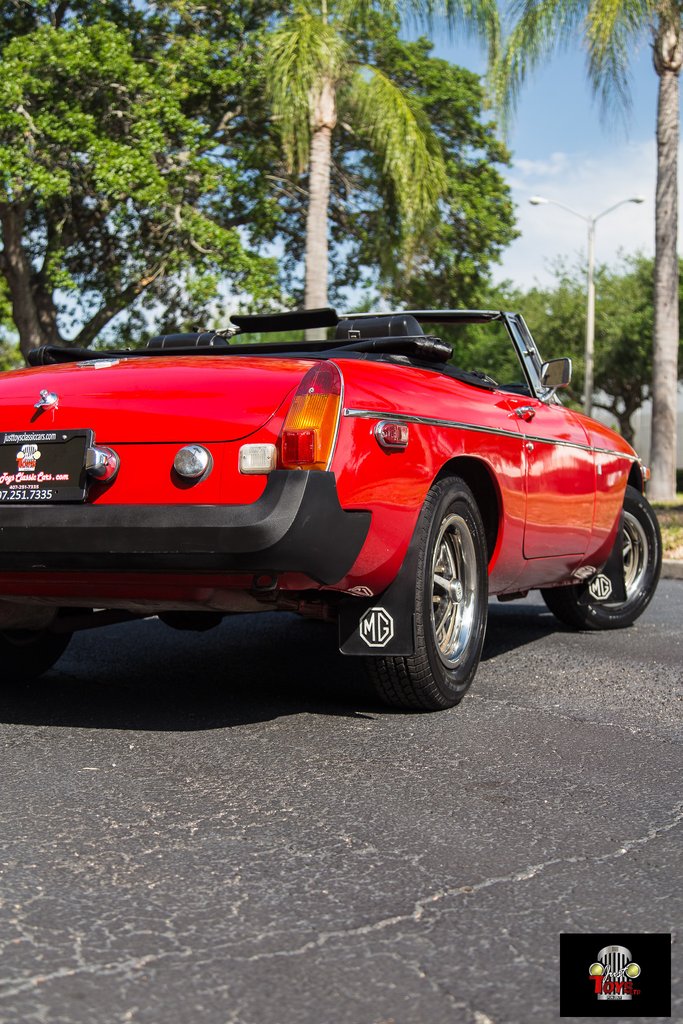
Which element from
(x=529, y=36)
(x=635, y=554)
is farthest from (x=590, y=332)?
(x=635, y=554)

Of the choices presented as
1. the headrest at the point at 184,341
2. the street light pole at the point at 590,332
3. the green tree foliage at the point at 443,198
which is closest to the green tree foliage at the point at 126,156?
the green tree foliage at the point at 443,198

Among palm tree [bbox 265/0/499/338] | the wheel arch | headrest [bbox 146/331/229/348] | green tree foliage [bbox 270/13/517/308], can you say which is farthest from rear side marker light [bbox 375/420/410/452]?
green tree foliage [bbox 270/13/517/308]

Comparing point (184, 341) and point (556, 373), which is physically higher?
point (184, 341)

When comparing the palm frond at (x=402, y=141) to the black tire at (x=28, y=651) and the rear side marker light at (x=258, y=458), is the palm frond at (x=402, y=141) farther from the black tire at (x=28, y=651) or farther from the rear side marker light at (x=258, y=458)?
the rear side marker light at (x=258, y=458)

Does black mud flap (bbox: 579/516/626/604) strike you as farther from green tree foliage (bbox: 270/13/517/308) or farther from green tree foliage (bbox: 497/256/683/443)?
green tree foliage (bbox: 497/256/683/443)

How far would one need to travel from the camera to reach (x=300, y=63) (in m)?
16.7

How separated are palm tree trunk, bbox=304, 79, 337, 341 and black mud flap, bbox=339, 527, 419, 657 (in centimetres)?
1321

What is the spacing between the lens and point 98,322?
25.1 metres

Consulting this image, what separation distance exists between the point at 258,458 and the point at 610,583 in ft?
11.5

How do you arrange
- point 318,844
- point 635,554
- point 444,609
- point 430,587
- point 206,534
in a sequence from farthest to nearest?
1. point 635,554
2. point 444,609
3. point 430,587
4. point 206,534
5. point 318,844

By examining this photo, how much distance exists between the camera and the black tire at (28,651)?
517 cm

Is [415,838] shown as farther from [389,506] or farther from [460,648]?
Answer: [460,648]

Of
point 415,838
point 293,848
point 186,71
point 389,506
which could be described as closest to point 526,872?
point 415,838

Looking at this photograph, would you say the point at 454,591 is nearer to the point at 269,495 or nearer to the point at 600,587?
the point at 269,495
